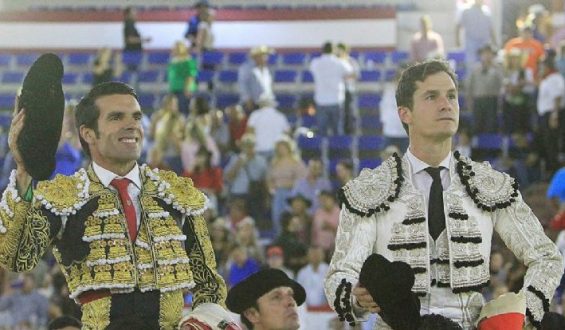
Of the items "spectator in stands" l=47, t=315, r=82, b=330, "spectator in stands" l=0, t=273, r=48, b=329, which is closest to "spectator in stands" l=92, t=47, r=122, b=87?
"spectator in stands" l=0, t=273, r=48, b=329

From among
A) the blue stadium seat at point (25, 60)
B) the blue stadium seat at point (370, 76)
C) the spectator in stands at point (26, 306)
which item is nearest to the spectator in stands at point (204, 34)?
the blue stadium seat at point (370, 76)

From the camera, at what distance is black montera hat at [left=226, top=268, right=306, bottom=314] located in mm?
6742

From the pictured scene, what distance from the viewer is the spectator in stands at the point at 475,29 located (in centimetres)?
1902

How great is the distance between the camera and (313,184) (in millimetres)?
14508

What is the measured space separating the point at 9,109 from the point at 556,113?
791 cm

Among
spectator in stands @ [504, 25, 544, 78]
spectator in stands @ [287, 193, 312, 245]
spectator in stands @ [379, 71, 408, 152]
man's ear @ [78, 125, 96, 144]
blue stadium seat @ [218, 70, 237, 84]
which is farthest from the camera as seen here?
blue stadium seat @ [218, 70, 237, 84]

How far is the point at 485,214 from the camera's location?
5.59m

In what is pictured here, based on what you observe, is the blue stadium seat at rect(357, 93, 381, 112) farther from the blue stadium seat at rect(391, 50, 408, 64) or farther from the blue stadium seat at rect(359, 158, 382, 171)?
the blue stadium seat at rect(359, 158, 382, 171)

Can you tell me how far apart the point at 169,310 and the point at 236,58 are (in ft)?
53.1

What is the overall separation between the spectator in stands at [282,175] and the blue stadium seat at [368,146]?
271 cm

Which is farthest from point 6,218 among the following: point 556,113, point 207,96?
point 207,96

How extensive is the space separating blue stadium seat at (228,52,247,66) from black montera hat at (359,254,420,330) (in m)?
16.7

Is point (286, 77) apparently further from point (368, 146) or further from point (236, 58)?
point (368, 146)

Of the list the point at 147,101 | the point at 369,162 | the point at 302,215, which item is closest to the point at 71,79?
the point at 147,101
